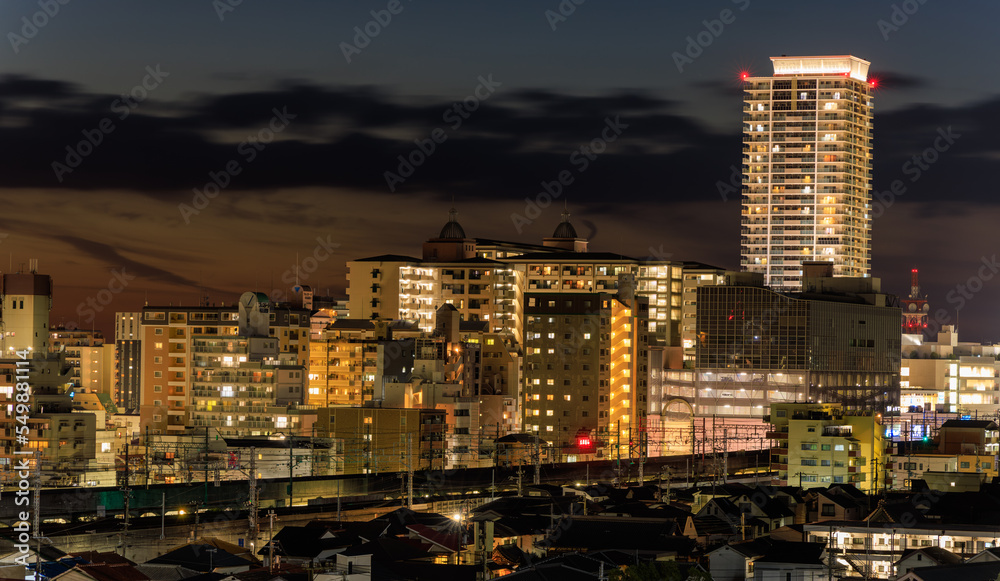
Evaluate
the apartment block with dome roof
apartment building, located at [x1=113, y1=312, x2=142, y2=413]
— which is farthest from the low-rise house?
apartment building, located at [x1=113, y1=312, x2=142, y2=413]

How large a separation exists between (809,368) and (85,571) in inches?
2185

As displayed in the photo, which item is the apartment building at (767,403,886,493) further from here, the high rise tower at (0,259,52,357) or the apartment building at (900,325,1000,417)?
the apartment building at (900,325,1000,417)

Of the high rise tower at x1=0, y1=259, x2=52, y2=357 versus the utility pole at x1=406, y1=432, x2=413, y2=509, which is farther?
the high rise tower at x1=0, y1=259, x2=52, y2=357

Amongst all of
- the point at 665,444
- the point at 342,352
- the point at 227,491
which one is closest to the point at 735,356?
the point at 665,444

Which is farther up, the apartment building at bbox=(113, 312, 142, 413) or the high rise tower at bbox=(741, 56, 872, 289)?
the high rise tower at bbox=(741, 56, 872, 289)

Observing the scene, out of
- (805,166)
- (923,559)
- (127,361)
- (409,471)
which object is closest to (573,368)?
(409,471)

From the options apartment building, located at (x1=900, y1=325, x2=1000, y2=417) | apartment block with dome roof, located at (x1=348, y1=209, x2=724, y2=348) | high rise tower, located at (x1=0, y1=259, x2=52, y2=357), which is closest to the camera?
high rise tower, located at (x1=0, y1=259, x2=52, y2=357)

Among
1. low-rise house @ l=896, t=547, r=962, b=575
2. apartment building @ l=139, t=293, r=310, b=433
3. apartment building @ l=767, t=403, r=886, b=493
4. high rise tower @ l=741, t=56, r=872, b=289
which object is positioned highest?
high rise tower @ l=741, t=56, r=872, b=289

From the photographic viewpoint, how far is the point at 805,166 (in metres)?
103

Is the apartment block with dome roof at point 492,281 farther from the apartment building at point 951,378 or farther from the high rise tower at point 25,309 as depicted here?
the high rise tower at point 25,309

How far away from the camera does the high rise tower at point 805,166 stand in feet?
338

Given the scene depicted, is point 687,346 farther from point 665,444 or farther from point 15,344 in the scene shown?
point 15,344

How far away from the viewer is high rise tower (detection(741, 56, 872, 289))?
103m

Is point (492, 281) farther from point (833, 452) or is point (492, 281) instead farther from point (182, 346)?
point (833, 452)
